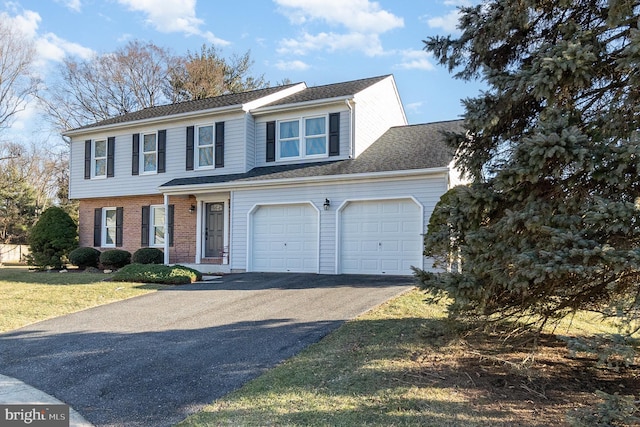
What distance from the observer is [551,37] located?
16.4 feet

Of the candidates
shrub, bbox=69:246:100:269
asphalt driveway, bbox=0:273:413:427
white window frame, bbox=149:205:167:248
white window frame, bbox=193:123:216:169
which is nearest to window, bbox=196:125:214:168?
white window frame, bbox=193:123:216:169

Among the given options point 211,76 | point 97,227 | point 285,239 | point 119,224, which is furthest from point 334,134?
point 211,76

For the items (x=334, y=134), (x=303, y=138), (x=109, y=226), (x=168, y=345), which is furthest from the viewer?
(x=109, y=226)

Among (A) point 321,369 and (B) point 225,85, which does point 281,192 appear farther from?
(B) point 225,85

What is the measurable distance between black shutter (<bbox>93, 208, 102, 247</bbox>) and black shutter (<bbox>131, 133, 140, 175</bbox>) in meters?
2.60

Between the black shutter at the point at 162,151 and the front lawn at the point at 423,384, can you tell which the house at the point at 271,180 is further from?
the front lawn at the point at 423,384

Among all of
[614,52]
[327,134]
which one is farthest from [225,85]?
[614,52]

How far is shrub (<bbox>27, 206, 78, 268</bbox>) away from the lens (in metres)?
16.6

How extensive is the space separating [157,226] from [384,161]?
9.38 meters

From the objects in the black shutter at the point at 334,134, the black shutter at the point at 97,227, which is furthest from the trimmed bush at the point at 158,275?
the black shutter at the point at 97,227

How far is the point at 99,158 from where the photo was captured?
1772 cm

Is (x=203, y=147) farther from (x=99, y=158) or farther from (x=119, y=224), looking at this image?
(x=99, y=158)

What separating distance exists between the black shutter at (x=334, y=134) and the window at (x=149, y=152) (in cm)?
717

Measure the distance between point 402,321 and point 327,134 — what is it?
28.1 feet
